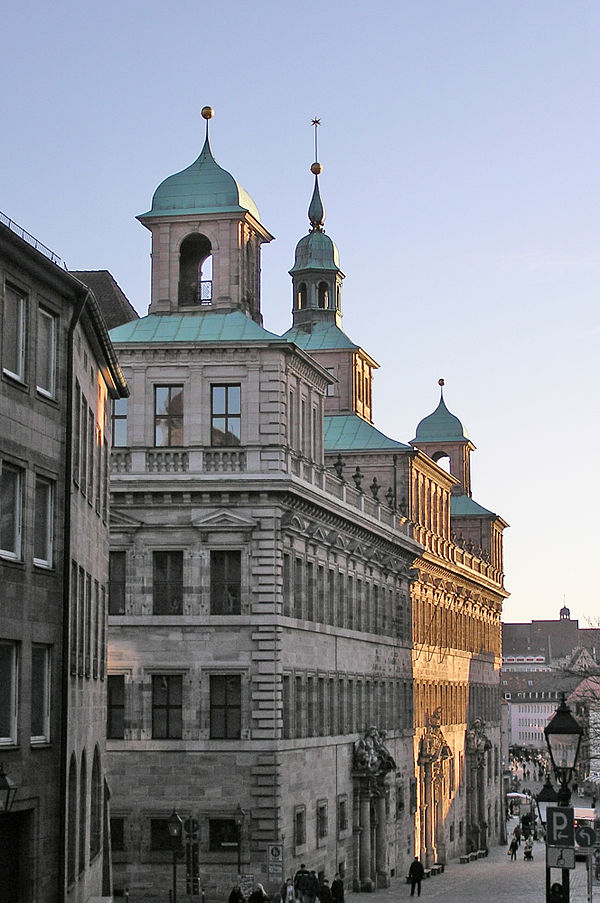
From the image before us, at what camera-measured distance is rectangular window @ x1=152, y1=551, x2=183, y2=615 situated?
5956cm

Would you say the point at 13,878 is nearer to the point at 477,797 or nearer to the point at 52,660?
the point at 52,660

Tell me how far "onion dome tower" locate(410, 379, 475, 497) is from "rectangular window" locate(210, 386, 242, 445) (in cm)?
6173

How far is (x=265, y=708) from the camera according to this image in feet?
193

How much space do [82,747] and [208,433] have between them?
22.9 metres

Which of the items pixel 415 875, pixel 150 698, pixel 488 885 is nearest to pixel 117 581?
pixel 150 698

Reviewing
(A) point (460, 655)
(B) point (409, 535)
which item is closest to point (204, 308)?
(B) point (409, 535)

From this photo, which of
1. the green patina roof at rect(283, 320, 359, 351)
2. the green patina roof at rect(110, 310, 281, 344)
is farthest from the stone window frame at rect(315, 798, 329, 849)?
the green patina roof at rect(283, 320, 359, 351)

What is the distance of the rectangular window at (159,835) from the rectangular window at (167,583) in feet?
20.8

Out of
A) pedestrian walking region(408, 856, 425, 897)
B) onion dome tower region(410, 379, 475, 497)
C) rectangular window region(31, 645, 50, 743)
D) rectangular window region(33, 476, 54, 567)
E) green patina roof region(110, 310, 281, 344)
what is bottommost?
pedestrian walking region(408, 856, 425, 897)

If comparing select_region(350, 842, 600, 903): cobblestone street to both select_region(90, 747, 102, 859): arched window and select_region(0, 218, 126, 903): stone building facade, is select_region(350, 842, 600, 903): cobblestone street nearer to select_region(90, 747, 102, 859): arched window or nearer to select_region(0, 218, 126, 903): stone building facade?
select_region(90, 747, 102, 859): arched window

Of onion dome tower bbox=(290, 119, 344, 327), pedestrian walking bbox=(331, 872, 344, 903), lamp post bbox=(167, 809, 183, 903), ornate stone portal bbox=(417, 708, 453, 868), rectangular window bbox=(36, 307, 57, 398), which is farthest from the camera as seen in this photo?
onion dome tower bbox=(290, 119, 344, 327)

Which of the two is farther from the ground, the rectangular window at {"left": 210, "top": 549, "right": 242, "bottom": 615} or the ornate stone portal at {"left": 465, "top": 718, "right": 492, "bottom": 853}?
the rectangular window at {"left": 210, "top": 549, "right": 242, "bottom": 615}

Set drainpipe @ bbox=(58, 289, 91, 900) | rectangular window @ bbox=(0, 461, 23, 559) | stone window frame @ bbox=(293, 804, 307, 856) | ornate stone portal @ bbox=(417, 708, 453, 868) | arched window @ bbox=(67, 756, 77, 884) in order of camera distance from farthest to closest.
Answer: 1. ornate stone portal @ bbox=(417, 708, 453, 868)
2. stone window frame @ bbox=(293, 804, 307, 856)
3. arched window @ bbox=(67, 756, 77, 884)
4. drainpipe @ bbox=(58, 289, 91, 900)
5. rectangular window @ bbox=(0, 461, 23, 559)

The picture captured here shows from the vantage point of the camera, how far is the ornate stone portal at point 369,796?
71875mm
